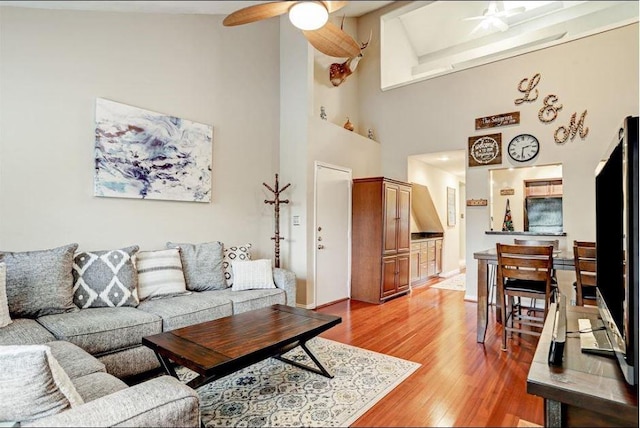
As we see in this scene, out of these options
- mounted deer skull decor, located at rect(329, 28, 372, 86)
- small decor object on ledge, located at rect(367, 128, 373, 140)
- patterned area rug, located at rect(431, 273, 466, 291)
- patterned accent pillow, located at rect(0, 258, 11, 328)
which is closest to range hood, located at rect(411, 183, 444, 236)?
patterned area rug, located at rect(431, 273, 466, 291)

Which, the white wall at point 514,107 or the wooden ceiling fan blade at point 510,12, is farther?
the white wall at point 514,107

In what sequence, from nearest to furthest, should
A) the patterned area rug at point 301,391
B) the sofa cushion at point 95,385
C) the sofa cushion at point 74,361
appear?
the sofa cushion at point 95,385 → the sofa cushion at point 74,361 → the patterned area rug at point 301,391

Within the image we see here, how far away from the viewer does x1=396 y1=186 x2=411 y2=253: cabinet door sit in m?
4.49

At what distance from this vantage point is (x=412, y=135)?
4914 mm

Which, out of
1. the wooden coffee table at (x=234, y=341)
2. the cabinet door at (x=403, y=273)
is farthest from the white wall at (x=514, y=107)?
the wooden coffee table at (x=234, y=341)

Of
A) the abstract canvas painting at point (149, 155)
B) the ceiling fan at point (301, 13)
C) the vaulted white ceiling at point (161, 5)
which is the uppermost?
the vaulted white ceiling at point (161, 5)

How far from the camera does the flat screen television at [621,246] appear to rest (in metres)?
0.84

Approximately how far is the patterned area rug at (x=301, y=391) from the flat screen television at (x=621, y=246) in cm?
120

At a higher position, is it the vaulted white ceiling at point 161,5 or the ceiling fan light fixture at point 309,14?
the vaulted white ceiling at point 161,5

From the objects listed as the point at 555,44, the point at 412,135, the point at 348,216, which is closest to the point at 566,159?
the point at 555,44

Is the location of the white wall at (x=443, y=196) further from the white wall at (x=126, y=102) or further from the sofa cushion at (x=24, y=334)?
the sofa cushion at (x=24, y=334)

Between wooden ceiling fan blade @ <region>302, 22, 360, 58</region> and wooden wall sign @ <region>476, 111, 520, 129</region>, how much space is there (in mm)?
2493

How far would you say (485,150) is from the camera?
14.2ft

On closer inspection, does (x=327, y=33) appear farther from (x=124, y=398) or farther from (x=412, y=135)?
(x=412, y=135)
